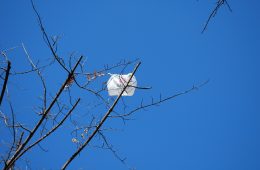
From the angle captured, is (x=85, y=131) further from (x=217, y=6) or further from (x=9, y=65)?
(x=217, y=6)

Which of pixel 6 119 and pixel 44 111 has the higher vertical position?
pixel 6 119

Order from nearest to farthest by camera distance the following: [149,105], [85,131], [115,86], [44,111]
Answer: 1. [44,111]
2. [149,105]
3. [85,131]
4. [115,86]

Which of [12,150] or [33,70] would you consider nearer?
[33,70]

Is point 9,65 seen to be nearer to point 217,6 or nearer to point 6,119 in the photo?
point 6,119

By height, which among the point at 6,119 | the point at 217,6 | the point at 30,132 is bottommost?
the point at 30,132

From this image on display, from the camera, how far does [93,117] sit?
8.89 feet

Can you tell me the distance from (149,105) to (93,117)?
0.61 m

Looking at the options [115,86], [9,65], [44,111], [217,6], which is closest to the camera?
[9,65]

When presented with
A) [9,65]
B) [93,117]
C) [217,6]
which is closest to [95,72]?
[93,117]

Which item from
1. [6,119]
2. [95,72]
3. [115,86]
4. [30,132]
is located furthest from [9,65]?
[115,86]

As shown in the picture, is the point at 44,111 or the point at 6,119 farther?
the point at 6,119

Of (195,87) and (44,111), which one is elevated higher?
(195,87)

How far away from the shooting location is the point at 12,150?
2783 mm

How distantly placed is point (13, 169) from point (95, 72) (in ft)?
4.92
